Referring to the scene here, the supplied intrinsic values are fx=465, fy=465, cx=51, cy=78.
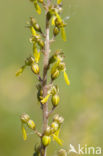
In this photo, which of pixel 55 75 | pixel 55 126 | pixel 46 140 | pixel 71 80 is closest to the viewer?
pixel 46 140

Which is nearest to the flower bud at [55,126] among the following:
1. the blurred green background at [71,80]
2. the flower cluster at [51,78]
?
the flower cluster at [51,78]

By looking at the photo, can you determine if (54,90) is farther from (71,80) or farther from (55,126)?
(71,80)

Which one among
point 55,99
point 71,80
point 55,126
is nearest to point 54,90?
point 55,99

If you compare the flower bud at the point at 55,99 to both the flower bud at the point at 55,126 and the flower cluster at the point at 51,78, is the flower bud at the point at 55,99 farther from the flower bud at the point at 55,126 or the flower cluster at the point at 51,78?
the flower bud at the point at 55,126

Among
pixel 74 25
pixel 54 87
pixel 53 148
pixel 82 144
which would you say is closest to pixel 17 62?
pixel 74 25

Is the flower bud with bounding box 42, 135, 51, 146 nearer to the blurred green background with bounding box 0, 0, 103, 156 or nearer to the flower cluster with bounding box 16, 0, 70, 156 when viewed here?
the flower cluster with bounding box 16, 0, 70, 156

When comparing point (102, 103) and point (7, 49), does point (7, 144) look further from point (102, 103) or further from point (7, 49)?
point (7, 49)

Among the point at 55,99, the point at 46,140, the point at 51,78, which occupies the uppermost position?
the point at 51,78

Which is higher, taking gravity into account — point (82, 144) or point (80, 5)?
point (80, 5)
